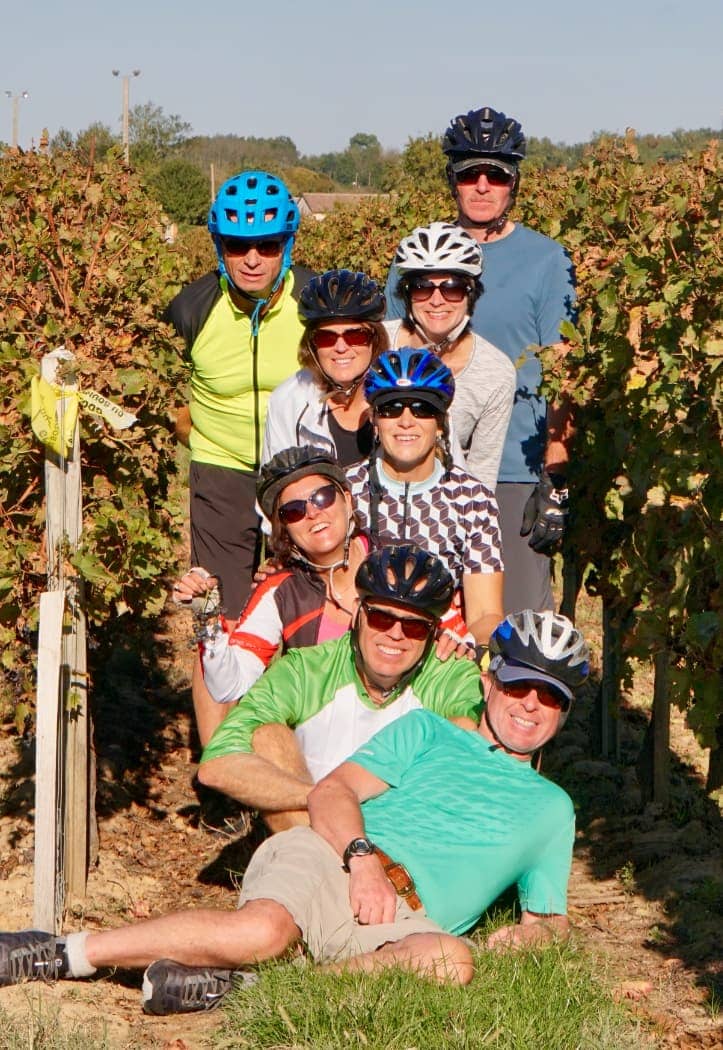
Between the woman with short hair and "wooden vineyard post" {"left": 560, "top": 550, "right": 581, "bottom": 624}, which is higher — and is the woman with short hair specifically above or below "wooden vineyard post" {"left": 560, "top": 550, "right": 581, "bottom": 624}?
above

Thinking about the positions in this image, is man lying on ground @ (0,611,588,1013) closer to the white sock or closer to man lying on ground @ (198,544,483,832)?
the white sock

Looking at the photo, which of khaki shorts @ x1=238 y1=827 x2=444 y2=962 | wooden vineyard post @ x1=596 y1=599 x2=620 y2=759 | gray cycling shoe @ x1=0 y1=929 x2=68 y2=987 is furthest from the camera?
wooden vineyard post @ x1=596 y1=599 x2=620 y2=759

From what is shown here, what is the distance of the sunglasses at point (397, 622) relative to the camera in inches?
195

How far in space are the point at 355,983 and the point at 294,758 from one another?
0.95m

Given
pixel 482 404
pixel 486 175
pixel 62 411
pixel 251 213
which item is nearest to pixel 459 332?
pixel 482 404

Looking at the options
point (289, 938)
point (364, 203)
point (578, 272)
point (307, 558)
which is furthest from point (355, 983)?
point (364, 203)

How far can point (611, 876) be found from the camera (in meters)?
6.62

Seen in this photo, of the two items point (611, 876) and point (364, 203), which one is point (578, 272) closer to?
point (611, 876)

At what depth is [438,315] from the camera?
5.93 metres

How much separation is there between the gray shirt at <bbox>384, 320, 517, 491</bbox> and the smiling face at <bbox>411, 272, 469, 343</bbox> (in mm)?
114

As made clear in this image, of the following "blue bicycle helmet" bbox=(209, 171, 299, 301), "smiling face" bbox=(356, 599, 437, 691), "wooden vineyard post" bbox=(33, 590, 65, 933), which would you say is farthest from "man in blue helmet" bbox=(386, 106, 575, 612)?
"wooden vineyard post" bbox=(33, 590, 65, 933)

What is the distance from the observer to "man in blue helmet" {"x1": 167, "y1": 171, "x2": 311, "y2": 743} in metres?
6.39

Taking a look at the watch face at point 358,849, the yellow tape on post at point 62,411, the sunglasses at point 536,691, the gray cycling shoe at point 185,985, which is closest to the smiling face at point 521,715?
the sunglasses at point 536,691

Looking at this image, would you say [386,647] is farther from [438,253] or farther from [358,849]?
[438,253]
